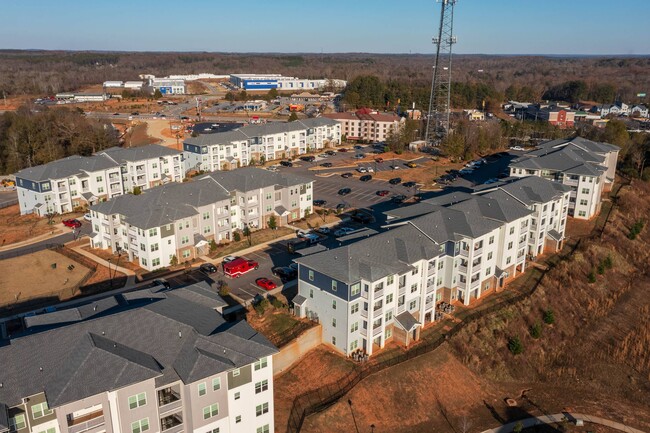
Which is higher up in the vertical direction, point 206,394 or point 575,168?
point 575,168

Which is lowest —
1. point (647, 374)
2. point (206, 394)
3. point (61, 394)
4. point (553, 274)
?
point (647, 374)

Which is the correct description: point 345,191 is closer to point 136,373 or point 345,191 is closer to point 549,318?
point 549,318

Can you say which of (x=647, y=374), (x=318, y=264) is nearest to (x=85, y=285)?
(x=318, y=264)

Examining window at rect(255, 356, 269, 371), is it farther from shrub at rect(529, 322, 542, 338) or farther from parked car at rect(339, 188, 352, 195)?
parked car at rect(339, 188, 352, 195)

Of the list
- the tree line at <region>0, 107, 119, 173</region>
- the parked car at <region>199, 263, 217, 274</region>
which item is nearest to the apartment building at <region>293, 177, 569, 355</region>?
the parked car at <region>199, 263, 217, 274</region>

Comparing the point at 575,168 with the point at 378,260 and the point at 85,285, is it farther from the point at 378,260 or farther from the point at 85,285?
the point at 85,285

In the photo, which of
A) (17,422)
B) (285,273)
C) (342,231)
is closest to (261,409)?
(17,422)

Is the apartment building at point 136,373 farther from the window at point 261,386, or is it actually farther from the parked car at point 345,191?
the parked car at point 345,191
